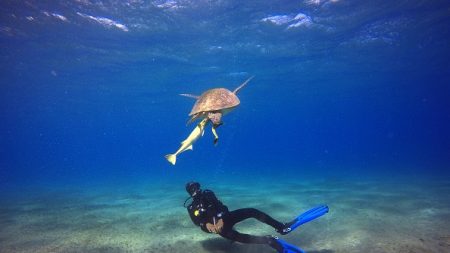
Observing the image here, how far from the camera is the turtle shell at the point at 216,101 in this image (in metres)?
5.88

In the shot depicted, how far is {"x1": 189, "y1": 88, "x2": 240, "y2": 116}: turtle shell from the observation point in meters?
5.88

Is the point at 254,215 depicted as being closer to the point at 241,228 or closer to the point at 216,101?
the point at 241,228

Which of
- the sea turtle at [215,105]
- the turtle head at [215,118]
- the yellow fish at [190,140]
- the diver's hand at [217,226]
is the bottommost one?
the diver's hand at [217,226]

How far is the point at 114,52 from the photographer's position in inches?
994

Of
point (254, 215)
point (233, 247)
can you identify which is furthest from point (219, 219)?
point (233, 247)

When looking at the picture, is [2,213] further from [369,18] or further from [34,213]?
[369,18]

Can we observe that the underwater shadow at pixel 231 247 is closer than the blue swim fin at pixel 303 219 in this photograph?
No

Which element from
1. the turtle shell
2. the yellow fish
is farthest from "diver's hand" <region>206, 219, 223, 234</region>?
the turtle shell

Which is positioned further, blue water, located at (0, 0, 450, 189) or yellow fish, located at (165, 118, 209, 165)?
blue water, located at (0, 0, 450, 189)

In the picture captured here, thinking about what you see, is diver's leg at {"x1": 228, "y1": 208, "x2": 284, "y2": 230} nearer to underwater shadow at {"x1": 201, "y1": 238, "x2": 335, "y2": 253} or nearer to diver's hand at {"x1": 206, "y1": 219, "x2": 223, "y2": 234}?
diver's hand at {"x1": 206, "y1": 219, "x2": 223, "y2": 234}

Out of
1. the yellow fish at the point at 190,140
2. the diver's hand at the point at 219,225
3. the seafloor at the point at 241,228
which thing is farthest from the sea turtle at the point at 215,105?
the seafloor at the point at 241,228

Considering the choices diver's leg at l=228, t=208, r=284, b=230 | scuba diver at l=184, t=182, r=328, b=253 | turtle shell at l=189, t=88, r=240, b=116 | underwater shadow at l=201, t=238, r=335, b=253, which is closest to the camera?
turtle shell at l=189, t=88, r=240, b=116

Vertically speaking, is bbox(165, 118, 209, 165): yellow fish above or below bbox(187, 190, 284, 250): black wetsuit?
above

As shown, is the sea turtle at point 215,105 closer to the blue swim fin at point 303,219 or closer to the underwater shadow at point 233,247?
the blue swim fin at point 303,219
